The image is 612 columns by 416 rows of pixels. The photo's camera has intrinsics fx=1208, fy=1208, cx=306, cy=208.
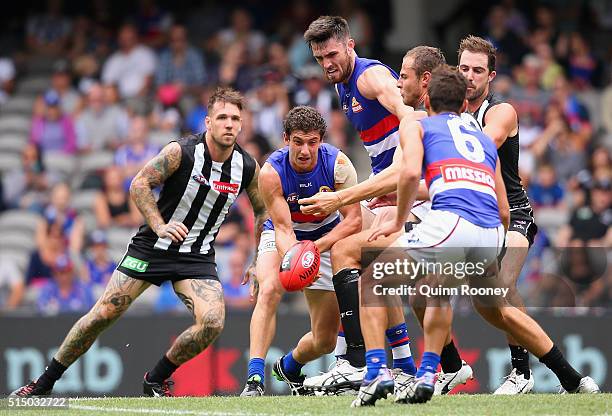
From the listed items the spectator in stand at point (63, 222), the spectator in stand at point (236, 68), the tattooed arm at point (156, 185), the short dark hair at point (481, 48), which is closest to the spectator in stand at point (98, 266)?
the spectator in stand at point (63, 222)

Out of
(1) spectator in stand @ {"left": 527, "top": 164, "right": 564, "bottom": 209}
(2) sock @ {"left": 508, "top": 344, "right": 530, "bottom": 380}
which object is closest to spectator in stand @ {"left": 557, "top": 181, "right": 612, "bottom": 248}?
(1) spectator in stand @ {"left": 527, "top": 164, "right": 564, "bottom": 209}

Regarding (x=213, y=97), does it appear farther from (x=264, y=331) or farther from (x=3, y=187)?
(x=3, y=187)

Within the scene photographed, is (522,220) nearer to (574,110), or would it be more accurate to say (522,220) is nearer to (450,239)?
(450,239)

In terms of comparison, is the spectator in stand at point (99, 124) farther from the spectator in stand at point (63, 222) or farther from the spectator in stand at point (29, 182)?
the spectator in stand at point (63, 222)

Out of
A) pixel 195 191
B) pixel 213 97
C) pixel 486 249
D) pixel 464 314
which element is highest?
pixel 213 97

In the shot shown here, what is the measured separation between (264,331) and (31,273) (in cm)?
628

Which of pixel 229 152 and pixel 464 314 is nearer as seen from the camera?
pixel 229 152

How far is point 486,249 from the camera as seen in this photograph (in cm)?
688

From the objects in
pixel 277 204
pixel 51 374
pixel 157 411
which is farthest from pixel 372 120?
pixel 51 374

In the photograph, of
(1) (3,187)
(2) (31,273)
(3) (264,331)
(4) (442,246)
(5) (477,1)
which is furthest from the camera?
(5) (477,1)

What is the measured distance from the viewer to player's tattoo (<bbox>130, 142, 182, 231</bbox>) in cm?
863

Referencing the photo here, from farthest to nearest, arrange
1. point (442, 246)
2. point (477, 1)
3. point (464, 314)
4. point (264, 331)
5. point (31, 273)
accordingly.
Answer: point (477, 1) → point (31, 273) → point (464, 314) → point (264, 331) → point (442, 246)

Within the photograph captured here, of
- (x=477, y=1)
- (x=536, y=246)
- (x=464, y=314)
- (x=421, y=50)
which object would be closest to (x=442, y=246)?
(x=421, y=50)

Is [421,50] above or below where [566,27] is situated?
below
